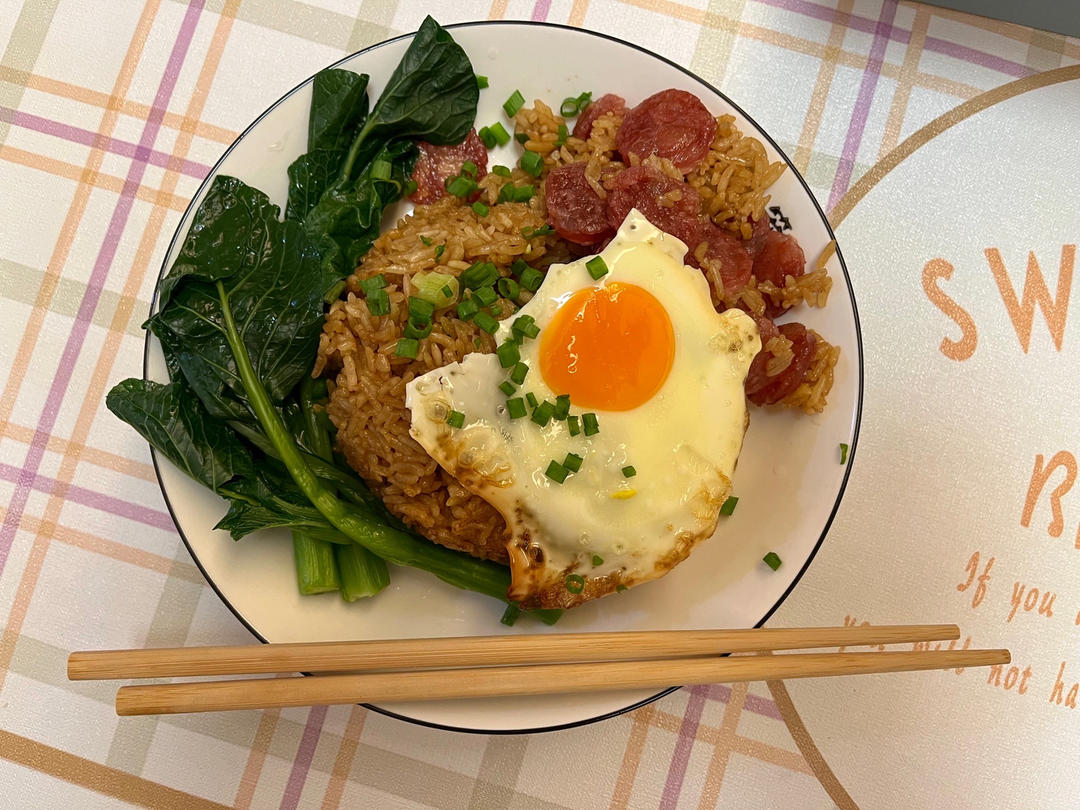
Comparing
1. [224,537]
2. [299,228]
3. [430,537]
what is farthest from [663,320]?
[224,537]

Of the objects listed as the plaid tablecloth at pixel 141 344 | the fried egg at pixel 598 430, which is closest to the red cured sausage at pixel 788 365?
the fried egg at pixel 598 430

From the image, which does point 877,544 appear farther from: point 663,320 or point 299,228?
point 299,228

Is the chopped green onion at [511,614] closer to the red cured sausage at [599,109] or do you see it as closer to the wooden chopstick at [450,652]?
the wooden chopstick at [450,652]

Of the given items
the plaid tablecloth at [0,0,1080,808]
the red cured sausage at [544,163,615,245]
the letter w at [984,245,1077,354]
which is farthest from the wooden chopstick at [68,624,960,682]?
the letter w at [984,245,1077,354]

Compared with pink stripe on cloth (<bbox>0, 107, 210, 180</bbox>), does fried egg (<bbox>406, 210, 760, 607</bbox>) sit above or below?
below

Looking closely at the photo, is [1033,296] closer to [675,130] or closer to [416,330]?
[675,130]

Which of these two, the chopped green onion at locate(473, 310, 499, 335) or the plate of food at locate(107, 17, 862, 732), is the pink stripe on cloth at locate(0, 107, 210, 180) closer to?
the plate of food at locate(107, 17, 862, 732)

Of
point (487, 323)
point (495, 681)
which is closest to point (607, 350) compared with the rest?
point (487, 323)
